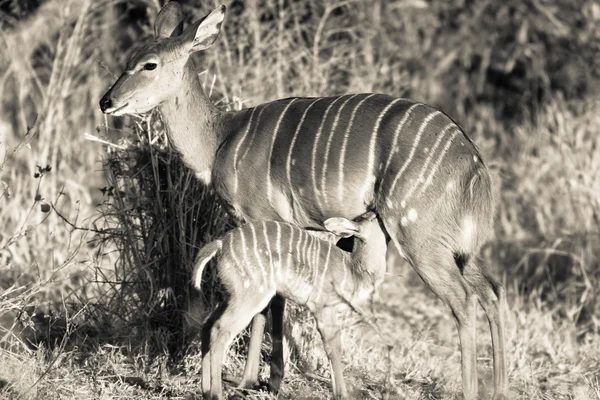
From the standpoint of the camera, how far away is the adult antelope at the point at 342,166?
455 cm

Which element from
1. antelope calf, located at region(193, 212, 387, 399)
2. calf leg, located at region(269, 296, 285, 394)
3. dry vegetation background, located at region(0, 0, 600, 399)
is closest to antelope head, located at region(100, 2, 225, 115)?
dry vegetation background, located at region(0, 0, 600, 399)

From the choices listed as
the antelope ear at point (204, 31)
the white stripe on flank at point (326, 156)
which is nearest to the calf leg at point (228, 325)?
the white stripe on flank at point (326, 156)

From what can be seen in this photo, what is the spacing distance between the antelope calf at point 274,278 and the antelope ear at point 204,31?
45.5 inches

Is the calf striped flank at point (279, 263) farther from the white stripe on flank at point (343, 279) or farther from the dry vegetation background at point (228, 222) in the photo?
the dry vegetation background at point (228, 222)

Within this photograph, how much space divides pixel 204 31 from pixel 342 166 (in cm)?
111

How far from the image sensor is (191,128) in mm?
5145

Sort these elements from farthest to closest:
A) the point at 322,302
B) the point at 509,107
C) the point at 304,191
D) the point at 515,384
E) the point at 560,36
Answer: the point at 509,107, the point at 560,36, the point at 515,384, the point at 304,191, the point at 322,302

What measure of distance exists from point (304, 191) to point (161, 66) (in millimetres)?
996

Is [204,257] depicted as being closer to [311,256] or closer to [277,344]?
[311,256]

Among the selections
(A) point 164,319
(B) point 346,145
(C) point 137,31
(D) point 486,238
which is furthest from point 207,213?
(C) point 137,31

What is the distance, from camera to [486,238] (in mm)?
4715

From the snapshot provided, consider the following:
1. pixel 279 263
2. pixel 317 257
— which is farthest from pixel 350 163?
pixel 279 263

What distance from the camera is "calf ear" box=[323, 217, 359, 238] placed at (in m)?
4.47

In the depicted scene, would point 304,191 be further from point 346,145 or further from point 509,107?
point 509,107
